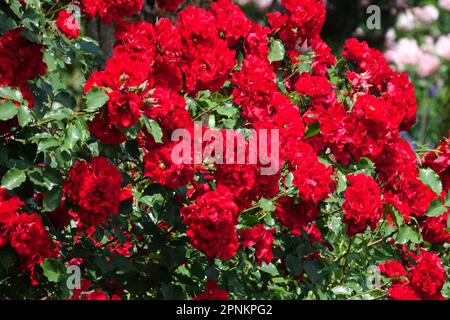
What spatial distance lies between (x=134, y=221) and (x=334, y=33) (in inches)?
265

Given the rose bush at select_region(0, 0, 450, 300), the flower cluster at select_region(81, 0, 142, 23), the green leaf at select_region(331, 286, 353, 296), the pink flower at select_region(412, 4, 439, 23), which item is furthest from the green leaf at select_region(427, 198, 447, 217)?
the pink flower at select_region(412, 4, 439, 23)

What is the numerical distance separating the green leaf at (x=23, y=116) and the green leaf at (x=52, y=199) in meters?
0.20

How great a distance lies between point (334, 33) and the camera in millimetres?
9023

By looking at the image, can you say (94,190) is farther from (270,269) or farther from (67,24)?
(67,24)

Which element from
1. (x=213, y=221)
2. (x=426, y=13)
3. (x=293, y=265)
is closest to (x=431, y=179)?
(x=293, y=265)

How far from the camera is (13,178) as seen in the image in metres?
2.22

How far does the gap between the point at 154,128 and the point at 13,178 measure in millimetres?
390

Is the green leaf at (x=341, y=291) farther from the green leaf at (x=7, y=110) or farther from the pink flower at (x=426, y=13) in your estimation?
the pink flower at (x=426, y=13)

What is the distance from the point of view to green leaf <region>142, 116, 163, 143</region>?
2143 millimetres

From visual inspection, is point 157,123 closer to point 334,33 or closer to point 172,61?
point 172,61

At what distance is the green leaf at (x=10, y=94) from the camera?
2162mm

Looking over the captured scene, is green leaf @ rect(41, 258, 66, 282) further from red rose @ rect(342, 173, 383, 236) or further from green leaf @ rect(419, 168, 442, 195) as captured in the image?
green leaf @ rect(419, 168, 442, 195)

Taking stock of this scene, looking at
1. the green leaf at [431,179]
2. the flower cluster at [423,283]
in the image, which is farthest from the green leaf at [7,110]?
the green leaf at [431,179]
